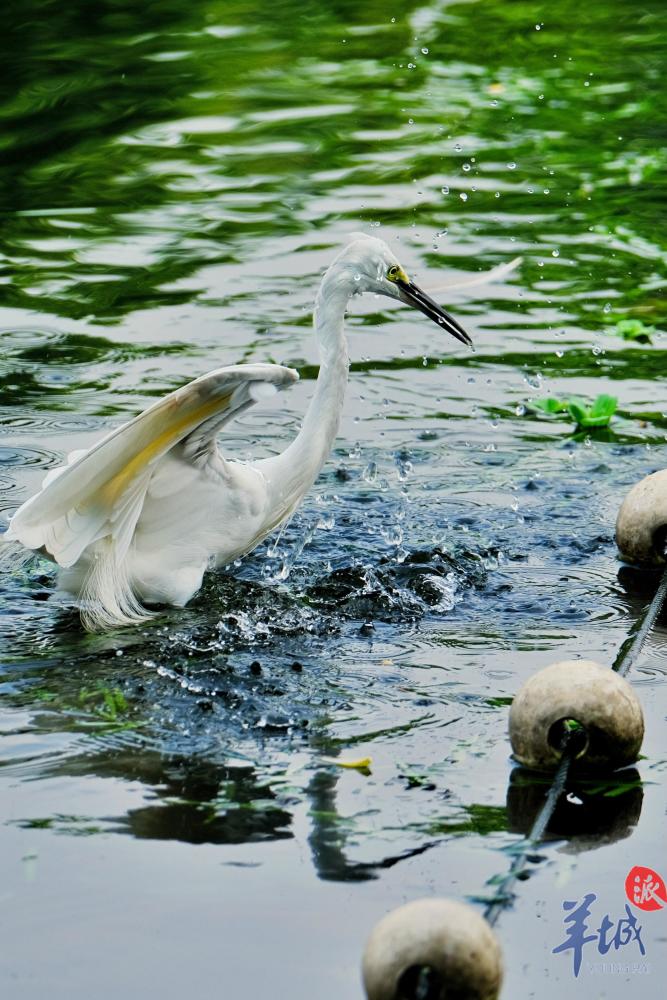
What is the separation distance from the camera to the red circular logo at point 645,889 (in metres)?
3.85

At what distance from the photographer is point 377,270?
19.0 ft

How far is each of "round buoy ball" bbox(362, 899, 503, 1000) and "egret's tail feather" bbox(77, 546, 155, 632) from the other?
2609 millimetres

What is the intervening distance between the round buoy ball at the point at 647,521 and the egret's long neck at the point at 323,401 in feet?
3.86

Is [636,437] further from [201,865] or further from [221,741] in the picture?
[201,865]

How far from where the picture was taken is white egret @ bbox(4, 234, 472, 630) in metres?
5.20

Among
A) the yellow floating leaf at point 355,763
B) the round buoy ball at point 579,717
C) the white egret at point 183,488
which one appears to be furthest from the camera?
the white egret at point 183,488

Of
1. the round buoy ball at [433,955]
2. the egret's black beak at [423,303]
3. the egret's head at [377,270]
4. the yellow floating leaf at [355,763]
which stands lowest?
the yellow floating leaf at [355,763]

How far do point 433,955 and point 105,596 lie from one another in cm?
276

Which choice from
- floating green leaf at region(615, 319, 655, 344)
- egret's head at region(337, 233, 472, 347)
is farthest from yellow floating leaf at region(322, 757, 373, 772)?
floating green leaf at region(615, 319, 655, 344)

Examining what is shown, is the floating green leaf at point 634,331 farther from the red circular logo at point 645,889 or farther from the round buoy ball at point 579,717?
the red circular logo at point 645,889

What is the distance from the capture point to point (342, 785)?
4418 millimetres

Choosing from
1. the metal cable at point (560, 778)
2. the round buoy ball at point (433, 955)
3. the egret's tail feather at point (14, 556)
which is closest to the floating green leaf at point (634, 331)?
the metal cable at point (560, 778)

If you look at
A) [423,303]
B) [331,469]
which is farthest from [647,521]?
[331,469]

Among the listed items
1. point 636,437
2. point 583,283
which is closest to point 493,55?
point 583,283
